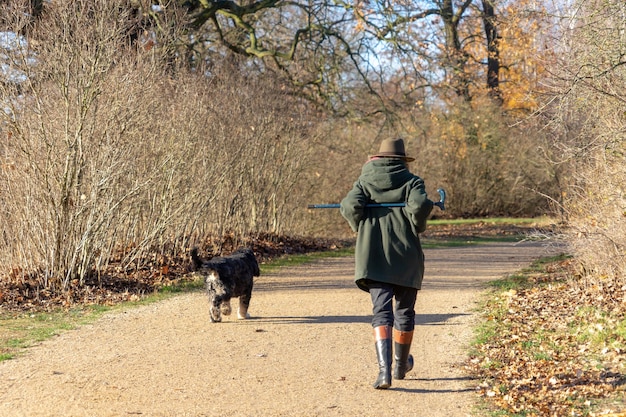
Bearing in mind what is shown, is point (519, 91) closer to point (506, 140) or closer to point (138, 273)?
point (506, 140)

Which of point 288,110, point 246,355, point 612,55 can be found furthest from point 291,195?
point 246,355

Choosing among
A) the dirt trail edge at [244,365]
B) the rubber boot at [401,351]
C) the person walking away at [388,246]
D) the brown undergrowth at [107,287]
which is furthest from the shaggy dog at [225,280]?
the rubber boot at [401,351]

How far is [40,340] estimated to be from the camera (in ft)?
28.7

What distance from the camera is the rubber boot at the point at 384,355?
6.67m

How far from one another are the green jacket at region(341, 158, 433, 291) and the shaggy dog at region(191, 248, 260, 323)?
106 inches

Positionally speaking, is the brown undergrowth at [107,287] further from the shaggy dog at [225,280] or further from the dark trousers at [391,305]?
the dark trousers at [391,305]

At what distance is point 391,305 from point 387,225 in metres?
0.64

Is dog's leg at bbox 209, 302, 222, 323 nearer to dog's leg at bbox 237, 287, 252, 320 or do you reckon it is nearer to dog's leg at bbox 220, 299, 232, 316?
dog's leg at bbox 220, 299, 232, 316

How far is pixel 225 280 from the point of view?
930 centimetres

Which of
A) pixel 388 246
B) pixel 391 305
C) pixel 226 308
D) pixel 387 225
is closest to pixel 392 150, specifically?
pixel 387 225

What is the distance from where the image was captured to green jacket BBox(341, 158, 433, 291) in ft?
22.2

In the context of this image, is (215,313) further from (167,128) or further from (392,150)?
(167,128)

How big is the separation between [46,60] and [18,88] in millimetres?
646

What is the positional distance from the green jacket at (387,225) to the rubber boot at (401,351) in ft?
1.38
